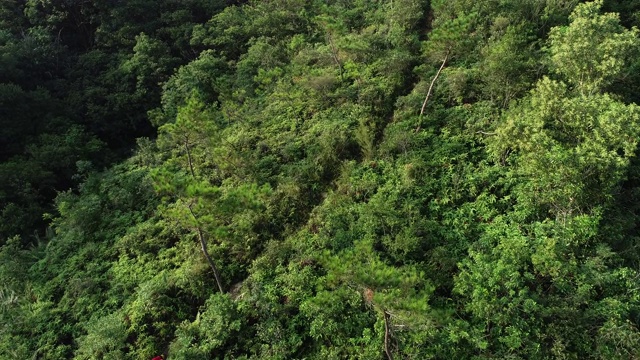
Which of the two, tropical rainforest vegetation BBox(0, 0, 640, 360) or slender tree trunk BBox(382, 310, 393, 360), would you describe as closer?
slender tree trunk BBox(382, 310, 393, 360)

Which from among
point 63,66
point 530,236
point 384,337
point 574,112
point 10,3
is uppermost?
point 10,3

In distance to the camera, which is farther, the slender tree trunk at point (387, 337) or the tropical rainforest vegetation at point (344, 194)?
the tropical rainforest vegetation at point (344, 194)

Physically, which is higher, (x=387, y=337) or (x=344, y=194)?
(x=344, y=194)

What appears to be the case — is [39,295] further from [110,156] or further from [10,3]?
[10,3]

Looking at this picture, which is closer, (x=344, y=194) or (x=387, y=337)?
(x=387, y=337)

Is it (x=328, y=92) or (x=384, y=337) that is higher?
(x=328, y=92)

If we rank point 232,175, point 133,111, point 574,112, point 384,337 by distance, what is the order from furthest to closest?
point 133,111 → point 232,175 → point 574,112 → point 384,337

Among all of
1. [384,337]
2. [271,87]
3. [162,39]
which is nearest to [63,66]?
[162,39]

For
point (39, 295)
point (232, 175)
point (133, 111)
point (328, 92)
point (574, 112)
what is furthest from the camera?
point (133, 111)
